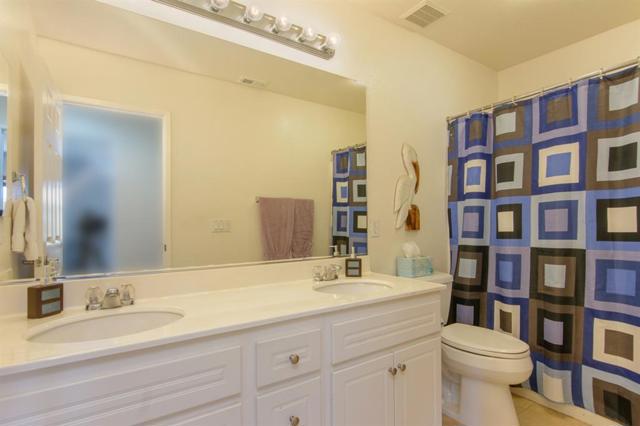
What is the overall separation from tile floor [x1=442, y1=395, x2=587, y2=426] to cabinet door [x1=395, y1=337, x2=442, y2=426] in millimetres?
409

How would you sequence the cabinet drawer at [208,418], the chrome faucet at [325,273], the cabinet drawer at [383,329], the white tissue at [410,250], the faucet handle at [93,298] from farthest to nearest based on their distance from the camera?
the white tissue at [410,250]
the chrome faucet at [325,273]
the cabinet drawer at [383,329]
the faucet handle at [93,298]
the cabinet drawer at [208,418]

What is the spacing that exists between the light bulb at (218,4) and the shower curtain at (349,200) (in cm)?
88

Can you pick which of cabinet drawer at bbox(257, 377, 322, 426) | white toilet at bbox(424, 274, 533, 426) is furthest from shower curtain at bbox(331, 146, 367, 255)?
cabinet drawer at bbox(257, 377, 322, 426)

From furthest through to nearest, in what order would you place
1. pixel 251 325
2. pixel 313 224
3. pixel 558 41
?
pixel 558 41
pixel 313 224
pixel 251 325

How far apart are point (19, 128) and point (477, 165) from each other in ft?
7.75

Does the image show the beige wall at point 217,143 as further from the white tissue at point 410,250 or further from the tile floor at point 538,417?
the tile floor at point 538,417

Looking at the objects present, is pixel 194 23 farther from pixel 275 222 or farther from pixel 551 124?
pixel 551 124

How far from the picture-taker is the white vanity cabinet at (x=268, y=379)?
2.62 feet

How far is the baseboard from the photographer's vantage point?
1754 millimetres

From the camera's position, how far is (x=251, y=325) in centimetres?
103

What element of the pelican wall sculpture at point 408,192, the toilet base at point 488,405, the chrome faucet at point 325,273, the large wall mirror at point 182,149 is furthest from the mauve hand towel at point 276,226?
the toilet base at point 488,405

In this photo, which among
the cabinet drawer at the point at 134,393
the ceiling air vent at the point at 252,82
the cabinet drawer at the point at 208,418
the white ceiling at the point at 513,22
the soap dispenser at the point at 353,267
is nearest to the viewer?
the cabinet drawer at the point at 134,393

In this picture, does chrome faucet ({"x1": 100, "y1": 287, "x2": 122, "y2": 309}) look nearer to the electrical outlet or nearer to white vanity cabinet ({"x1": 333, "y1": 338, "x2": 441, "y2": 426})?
the electrical outlet

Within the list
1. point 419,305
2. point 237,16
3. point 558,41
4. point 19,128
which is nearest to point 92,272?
point 19,128
